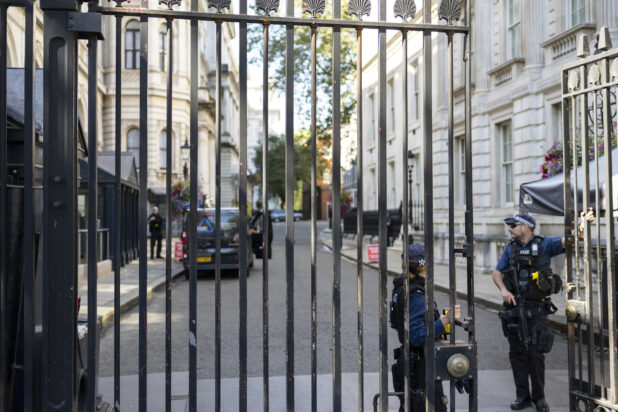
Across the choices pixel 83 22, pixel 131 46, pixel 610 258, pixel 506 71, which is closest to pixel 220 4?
pixel 83 22

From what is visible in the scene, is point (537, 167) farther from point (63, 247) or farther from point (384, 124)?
point (63, 247)

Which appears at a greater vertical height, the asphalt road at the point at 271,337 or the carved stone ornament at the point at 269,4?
the carved stone ornament at the point at 269,4

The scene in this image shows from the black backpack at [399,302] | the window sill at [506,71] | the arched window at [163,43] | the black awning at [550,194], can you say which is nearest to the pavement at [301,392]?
the black backpack at [399,302]

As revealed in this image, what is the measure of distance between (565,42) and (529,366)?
1135 cm

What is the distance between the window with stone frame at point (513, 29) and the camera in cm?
1712

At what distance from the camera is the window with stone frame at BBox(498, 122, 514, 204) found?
Result: 704 inches

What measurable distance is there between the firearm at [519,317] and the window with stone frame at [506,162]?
41.8 ft

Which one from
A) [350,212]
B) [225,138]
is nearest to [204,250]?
[350,212]

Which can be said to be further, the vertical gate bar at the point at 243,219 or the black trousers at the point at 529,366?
the black trousers at the point at 529,366

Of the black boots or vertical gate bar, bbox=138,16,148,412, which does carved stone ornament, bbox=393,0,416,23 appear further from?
the black boots

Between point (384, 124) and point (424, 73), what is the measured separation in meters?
0.40

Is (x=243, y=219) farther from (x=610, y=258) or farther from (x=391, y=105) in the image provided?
(x=391, y=105)

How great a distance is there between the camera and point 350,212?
116 feet

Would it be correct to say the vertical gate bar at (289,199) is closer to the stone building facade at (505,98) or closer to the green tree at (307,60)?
the stone building facade at (505,98)
